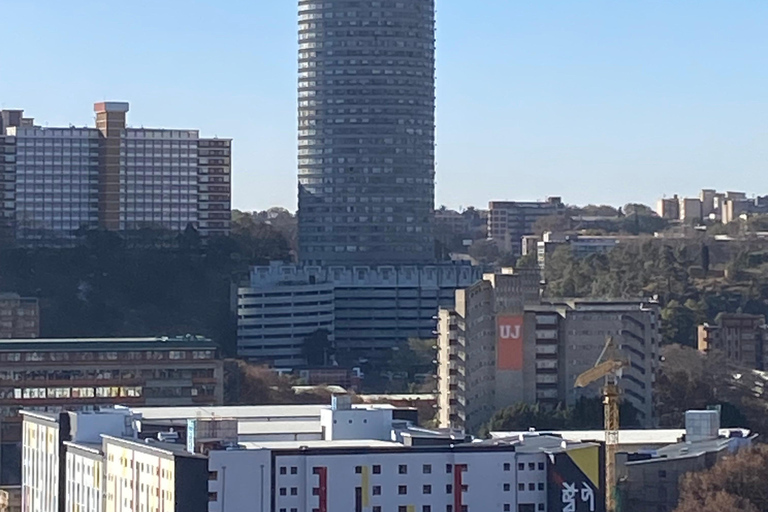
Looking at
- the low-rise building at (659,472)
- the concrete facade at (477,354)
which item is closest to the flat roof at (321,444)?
the low-rise building at (659,472)

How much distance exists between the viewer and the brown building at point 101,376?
6394 cm

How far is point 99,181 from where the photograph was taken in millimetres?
95250

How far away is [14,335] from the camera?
255 feet

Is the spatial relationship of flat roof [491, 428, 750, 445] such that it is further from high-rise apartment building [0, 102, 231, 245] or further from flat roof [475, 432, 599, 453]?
high-rise apartment building [0, 102, 231, 245]

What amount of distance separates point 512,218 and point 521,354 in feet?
299

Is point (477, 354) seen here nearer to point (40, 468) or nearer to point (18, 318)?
point (40, 468)

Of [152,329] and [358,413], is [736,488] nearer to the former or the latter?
[358,413]

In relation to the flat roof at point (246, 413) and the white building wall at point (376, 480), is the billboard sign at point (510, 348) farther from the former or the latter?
the white building wall at point (376, 480)

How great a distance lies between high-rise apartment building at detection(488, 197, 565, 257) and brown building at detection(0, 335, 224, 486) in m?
81.4

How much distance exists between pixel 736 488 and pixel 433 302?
5312cm

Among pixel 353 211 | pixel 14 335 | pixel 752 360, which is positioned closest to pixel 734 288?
pixel 752 360

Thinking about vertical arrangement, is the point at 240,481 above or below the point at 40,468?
above

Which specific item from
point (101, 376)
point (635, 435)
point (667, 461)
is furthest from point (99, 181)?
point (667, 461)

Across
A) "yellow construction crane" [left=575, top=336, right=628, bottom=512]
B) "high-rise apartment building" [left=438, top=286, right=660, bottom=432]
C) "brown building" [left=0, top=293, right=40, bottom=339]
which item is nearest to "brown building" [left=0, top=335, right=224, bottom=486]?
"high-rise apartment building" [left=438, top=286, right=660, bottom=432]
